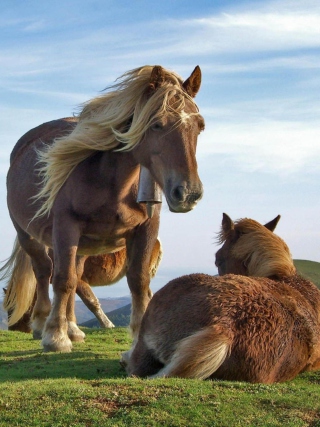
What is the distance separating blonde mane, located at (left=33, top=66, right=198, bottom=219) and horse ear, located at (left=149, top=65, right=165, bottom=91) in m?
0.06

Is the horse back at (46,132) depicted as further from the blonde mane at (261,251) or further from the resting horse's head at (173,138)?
the blonde mane at (261,251)

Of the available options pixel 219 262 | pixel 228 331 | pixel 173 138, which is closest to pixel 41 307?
pixel 219 262

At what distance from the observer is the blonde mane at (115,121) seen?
864 centimetres

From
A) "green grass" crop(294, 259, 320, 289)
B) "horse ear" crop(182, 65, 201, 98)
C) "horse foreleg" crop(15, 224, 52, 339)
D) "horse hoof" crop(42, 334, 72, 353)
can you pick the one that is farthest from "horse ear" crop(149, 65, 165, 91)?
"green grass" crop(294, 259, 320, 289)

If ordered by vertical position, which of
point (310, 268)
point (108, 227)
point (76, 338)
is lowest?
point (76, 338)

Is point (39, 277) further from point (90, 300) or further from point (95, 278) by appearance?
point (95, 278)

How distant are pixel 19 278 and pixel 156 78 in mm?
6187

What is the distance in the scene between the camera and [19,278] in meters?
13.8

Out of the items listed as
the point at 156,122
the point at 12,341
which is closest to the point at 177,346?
the point at 156,122

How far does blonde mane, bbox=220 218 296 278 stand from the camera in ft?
27.3

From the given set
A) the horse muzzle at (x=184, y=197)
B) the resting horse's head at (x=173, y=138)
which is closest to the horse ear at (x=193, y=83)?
the resting horse's head at (x=173, y=138)

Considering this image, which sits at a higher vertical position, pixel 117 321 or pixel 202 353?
pixel 202 353

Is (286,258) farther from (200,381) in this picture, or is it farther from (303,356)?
(200,381)

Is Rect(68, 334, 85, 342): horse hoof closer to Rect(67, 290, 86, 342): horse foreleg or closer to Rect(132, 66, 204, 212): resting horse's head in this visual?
Rect(67, 290, 86, 342): horse foreleg
